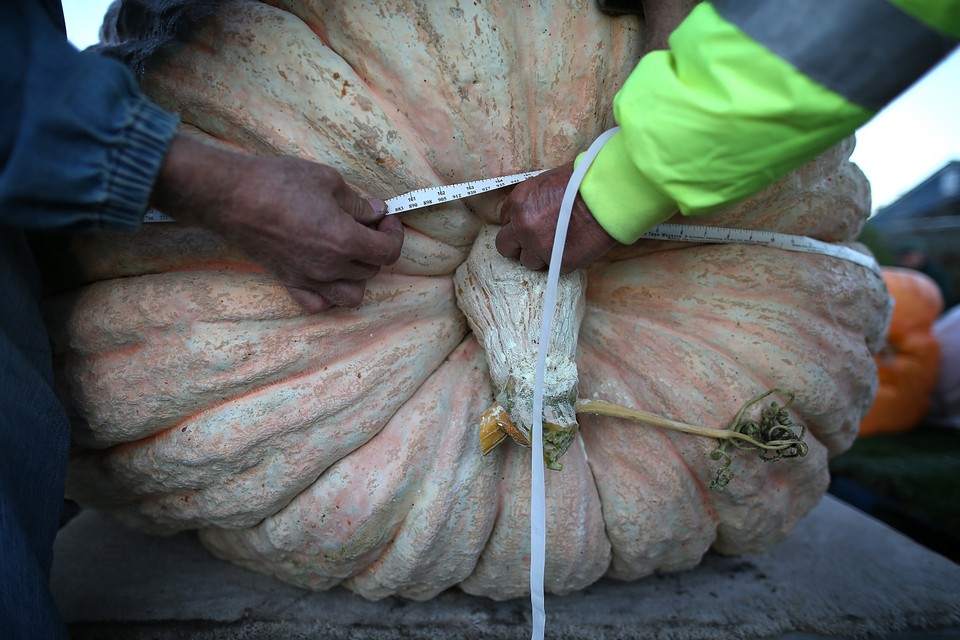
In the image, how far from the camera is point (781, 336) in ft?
4.59

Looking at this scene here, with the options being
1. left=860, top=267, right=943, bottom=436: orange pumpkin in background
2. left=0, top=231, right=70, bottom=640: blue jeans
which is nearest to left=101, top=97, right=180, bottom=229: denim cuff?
left=0, top=231, right=70, bottom=640: blue jeans

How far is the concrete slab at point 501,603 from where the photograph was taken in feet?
4.86

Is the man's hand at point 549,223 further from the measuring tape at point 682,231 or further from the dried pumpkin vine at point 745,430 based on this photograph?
the dried pumpkin vine at point 745,430

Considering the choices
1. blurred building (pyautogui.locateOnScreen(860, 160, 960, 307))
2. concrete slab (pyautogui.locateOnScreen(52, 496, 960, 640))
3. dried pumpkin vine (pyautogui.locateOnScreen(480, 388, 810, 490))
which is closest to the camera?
dried pumpkin vine (pyautogui.locateOnScreen(480, 388, 810, 490))

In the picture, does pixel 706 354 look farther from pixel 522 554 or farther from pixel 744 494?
pixel 522 554

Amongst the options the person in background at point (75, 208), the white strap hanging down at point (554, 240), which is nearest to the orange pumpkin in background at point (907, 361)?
the white strap hanging down at point (554, 240)

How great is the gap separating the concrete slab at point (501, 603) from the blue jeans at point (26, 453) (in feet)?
1.43

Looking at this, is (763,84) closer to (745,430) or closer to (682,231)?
(682,231)

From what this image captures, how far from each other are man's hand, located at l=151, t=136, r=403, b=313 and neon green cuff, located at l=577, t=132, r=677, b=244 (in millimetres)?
372

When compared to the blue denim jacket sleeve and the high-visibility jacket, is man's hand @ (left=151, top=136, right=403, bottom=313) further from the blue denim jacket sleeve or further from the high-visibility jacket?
the high-visibility jacket

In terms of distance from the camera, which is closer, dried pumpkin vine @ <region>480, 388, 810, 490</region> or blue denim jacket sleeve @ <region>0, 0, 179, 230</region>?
blue denim jacket sleeve @ <region>0, 0, 179, 230</region>

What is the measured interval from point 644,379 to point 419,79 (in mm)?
789

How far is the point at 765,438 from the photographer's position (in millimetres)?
1353

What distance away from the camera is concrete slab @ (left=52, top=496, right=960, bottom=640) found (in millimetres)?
1480
